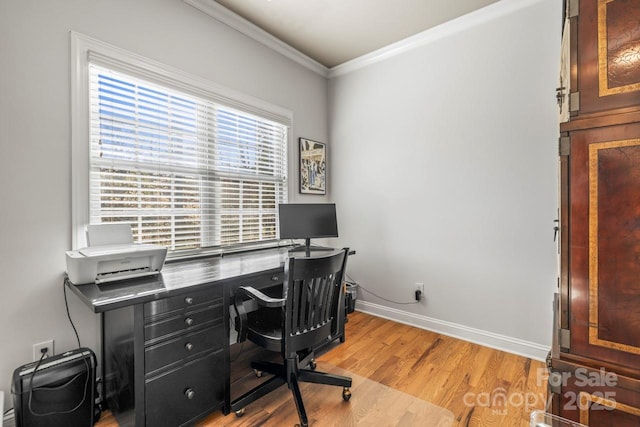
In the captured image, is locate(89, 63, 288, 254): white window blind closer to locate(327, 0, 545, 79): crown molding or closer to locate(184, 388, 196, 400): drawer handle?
locate(184, 388, 196, 400): drawer handle

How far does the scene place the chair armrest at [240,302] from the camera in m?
1.54

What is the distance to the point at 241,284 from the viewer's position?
1.76 meters

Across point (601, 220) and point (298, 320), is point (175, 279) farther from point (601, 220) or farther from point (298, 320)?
point (601, 220)

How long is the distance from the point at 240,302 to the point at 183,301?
1.07ft

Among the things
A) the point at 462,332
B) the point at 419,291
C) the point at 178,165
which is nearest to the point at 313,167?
the point at 178,165

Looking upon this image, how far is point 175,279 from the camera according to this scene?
1.64 meters

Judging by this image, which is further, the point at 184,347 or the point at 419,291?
the point at 419,291

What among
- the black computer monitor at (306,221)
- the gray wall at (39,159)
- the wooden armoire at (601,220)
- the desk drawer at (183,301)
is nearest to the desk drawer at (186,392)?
the desk drawer at (183,301)

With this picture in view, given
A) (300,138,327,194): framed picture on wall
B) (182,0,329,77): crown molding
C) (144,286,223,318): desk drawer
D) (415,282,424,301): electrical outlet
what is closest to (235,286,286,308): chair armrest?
(144,286,223,318): desk drawer

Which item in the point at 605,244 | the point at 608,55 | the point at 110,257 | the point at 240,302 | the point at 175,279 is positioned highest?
the point at 608,55

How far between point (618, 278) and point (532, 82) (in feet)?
6.24

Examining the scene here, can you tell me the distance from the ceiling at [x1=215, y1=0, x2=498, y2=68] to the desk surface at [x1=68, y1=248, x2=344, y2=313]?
204 centimetres

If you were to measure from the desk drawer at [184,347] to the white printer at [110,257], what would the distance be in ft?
1.36

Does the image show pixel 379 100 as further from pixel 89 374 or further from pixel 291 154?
pixel 89 374
